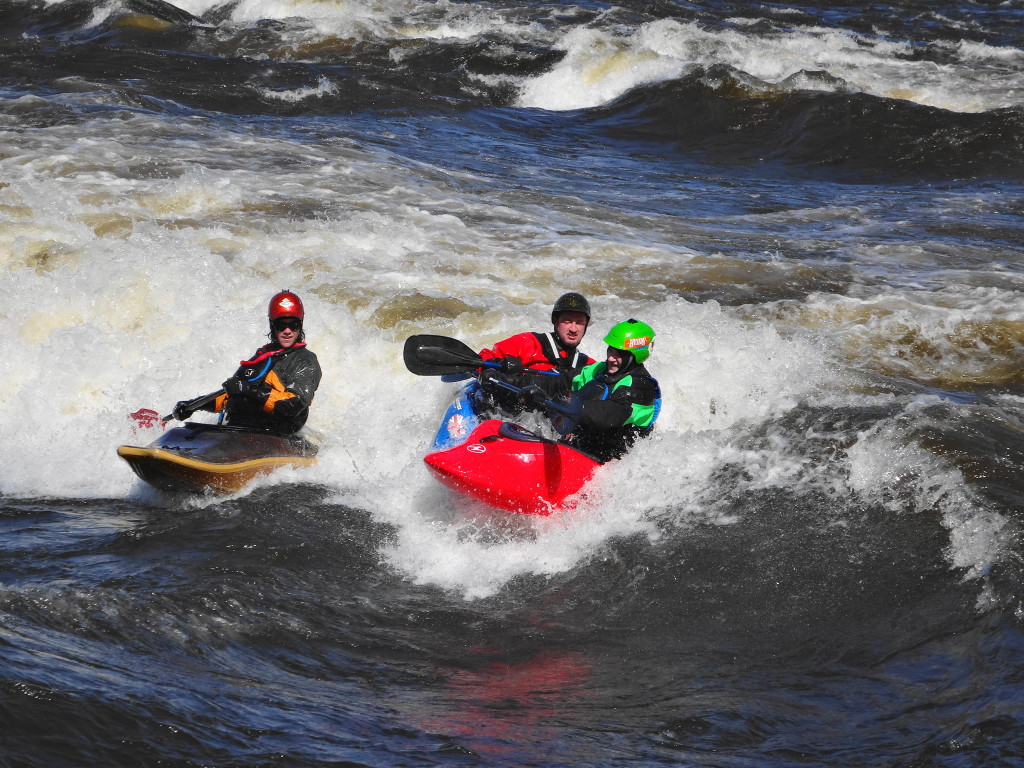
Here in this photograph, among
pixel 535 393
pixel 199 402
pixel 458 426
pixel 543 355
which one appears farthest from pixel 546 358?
pixel 199 402

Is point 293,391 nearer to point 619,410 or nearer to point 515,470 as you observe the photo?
point 515,470

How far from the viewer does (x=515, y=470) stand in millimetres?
5699

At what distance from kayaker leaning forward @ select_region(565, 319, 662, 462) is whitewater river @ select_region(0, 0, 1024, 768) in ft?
0.53

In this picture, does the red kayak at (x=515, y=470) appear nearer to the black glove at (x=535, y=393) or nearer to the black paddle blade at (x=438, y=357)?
the black glove at (x=535, y=393)

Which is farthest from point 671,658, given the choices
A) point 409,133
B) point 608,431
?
point 409,133

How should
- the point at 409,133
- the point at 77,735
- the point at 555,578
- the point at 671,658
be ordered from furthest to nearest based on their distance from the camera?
the point at 409,133, the point at 555,578, the point at 671,658, the point at 77,735

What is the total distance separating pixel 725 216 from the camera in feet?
40.5

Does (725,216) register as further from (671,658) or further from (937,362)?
(671,658)

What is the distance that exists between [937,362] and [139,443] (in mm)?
5872

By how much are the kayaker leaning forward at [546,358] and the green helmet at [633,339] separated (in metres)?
0.44

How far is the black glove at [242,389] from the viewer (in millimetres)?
6289

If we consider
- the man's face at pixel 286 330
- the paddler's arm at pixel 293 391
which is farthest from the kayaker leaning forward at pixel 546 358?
the man's face at pixel 286 330

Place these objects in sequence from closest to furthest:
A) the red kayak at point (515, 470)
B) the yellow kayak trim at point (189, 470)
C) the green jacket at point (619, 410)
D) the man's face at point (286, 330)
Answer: the red kayak at point (515, 470) → the yellow kayak trim at point (189, 470) → the green jacket at point (619, 410) → the man's face at point (286, 330)

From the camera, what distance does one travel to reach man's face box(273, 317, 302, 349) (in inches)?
255
